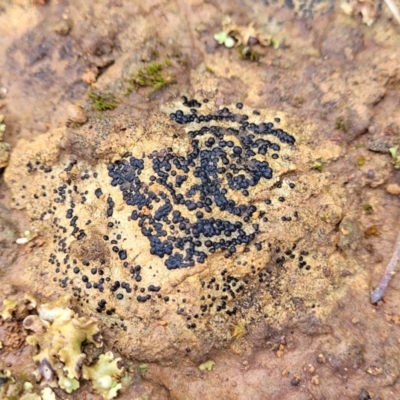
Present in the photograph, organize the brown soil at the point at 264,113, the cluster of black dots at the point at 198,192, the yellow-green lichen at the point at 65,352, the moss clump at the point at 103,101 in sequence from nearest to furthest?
the yellow-green lichen at the point at 65,352 → the cluster of black dots at the point at 198,192 → the brown soil at the point at 264,113 → the moss clump at the point at 103,101

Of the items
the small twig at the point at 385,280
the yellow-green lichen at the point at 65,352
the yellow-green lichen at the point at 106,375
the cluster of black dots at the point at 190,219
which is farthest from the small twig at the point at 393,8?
the yellow-green lichen at the point at 106,375

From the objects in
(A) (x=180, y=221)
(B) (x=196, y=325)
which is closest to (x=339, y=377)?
(B) (x=196, y=325)

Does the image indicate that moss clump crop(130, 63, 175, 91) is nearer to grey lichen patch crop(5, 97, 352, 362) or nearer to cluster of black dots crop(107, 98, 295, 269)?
grey lichen patch crop(5, 97, 352, 362)

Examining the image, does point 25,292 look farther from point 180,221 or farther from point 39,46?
point 39,46

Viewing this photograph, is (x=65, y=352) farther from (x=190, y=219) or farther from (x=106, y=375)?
(x=190, y=219)

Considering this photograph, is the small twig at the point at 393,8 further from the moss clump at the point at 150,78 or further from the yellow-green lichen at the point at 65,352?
the yellow-green lichen at the point at 65,352

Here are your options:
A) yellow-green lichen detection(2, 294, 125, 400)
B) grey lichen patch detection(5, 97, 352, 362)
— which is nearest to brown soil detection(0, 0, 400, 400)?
grey lichen patch detection(5, 97, 352, 362)

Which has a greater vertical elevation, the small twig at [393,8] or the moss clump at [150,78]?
the small twig at [393,8]
